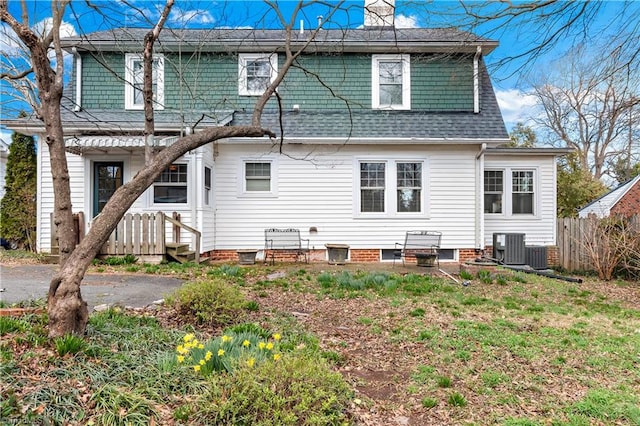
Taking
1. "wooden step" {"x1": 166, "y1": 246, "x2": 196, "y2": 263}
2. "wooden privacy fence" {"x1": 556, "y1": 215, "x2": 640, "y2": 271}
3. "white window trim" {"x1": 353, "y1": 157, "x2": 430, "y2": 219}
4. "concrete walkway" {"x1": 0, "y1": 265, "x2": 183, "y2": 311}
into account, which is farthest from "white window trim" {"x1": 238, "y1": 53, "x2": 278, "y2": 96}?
"wooden privacy fence" {"x1": 556, "y1": 215, "x2": 640, "y2": 271}

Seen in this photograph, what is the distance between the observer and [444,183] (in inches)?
446

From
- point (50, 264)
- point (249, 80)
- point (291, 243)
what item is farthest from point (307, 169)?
point (50, 264)

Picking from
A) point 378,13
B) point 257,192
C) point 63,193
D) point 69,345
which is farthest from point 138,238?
point 378,13

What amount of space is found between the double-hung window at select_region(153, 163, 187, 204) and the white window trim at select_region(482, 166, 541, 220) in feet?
30.2

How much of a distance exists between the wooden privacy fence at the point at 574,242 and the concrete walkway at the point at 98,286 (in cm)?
1059

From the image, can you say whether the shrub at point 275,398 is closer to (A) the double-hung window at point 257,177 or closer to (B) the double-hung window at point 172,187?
(B) the double-hung window at point 172,187

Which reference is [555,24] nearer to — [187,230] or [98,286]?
[98,286]

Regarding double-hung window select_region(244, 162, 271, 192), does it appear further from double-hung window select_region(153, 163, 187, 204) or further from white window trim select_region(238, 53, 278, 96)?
white window trim select_region(238, 53, 278, 96)

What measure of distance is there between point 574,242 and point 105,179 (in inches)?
543

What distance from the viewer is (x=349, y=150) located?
11305 mm

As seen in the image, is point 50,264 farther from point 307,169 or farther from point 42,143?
point 307,169

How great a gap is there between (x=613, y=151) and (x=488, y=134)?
20.1 m

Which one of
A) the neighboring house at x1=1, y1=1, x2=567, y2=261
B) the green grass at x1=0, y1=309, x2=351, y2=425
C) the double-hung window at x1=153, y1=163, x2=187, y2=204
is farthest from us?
the neighboring house at x1=1, y1=1, x2=567, y2=261

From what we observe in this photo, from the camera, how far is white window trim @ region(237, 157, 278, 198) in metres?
11.2
